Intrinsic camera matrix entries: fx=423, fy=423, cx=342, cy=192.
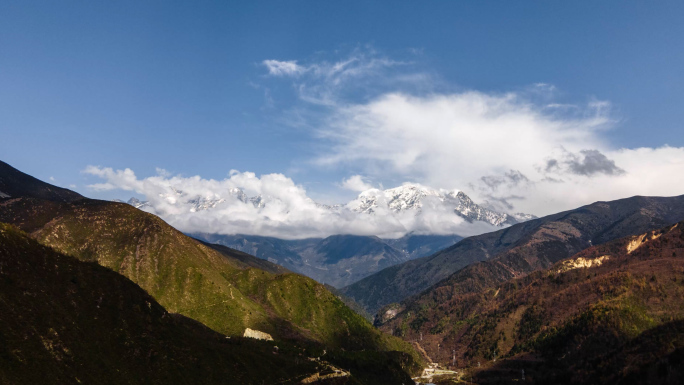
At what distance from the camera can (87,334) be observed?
129375mm

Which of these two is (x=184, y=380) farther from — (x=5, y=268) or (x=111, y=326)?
(x=5, y=268)

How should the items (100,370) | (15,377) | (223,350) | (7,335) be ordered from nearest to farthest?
(15,377)
(7,335)
(100,370)
(223,350)

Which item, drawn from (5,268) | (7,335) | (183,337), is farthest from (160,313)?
(7,335)

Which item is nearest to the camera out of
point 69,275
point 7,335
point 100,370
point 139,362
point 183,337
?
point 7,335


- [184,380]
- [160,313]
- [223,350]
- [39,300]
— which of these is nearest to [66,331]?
[39,300]

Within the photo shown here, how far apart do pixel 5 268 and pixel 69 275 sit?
22.0 metres

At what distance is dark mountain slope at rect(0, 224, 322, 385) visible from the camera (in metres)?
108

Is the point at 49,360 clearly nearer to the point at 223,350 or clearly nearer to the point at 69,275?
the point at 69,275

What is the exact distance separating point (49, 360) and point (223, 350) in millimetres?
83431

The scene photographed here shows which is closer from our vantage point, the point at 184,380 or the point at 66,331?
the point at 66,331

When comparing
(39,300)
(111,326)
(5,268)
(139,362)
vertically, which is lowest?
(139,362)

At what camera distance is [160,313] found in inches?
6924

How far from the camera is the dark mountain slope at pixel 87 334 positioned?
356 ft

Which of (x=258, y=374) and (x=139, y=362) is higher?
(x=139, y=362)
